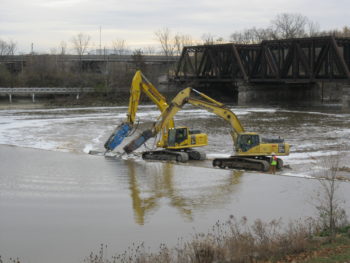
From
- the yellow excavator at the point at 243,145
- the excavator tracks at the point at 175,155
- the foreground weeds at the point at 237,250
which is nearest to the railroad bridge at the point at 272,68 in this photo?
the excavator tracks at the point at 175,155

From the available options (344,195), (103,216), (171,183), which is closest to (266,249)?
(103,216)

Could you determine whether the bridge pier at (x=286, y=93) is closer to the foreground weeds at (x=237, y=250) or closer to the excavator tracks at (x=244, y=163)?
the excavator tracks at (x=244, y=163)

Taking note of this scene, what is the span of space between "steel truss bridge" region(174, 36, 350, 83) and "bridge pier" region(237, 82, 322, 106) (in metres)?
2.82

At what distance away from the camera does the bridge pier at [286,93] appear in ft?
285

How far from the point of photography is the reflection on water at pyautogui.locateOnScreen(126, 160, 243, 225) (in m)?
20.8

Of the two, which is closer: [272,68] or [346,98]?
[346,98]

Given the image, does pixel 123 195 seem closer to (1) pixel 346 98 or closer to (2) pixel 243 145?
(2) pixel 243 145

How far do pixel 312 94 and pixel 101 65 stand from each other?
5019cm

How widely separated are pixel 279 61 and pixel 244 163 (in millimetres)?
53147

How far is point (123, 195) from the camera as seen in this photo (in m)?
23.0

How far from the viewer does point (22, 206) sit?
2089cm

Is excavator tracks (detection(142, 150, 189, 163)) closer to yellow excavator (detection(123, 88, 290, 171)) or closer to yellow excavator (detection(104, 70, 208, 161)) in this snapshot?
yellow excavator (detection(104, 70, 208, 161))

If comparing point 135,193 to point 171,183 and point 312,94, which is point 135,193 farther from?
point 312,94

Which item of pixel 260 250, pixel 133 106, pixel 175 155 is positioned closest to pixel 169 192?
pixel 175 155
